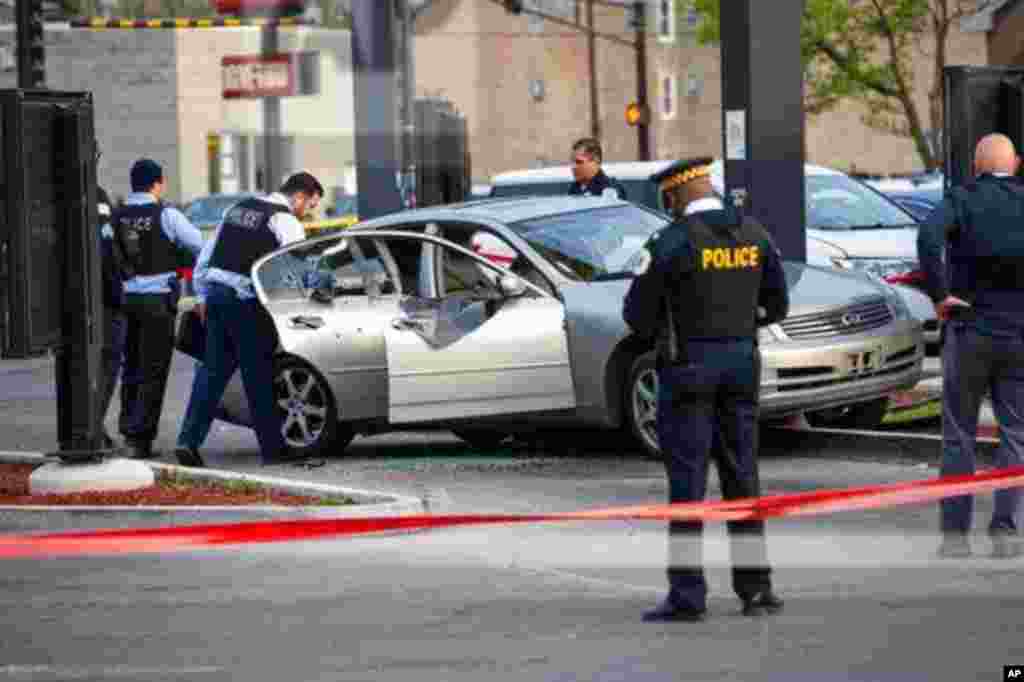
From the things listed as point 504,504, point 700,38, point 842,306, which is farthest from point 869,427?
point 700,38

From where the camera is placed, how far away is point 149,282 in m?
16.5

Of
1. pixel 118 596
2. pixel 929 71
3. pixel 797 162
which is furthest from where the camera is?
pixel 929 71

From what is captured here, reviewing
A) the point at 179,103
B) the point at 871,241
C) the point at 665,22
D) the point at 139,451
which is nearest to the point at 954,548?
the point at 139,451

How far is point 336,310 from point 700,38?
48336 millimetres

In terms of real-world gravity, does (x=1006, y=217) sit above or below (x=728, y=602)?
above

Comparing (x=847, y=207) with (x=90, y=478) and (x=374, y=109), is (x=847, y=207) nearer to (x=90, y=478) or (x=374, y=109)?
(x=374, y=109)

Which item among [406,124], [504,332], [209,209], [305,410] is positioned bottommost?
[305,410]

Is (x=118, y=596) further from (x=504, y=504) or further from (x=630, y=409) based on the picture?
(x=630, y=409)

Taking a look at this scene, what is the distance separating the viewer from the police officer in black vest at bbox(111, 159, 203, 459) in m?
16.4

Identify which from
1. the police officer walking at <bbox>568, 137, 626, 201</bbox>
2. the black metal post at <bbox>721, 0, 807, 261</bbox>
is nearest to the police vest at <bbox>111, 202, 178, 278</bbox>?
the police officer walking at <bbox>568, 137, 626, 201</bbox>

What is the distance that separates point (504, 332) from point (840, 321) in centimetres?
193

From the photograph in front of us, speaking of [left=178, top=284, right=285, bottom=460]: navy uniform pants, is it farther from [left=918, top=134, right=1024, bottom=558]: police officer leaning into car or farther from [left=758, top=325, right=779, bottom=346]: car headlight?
[left=918, top=134, right=1024, bottom=558]: police officer leaning into car

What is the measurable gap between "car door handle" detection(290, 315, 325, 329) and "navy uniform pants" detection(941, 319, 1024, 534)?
5917 millimetres

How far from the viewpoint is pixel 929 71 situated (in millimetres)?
84750
